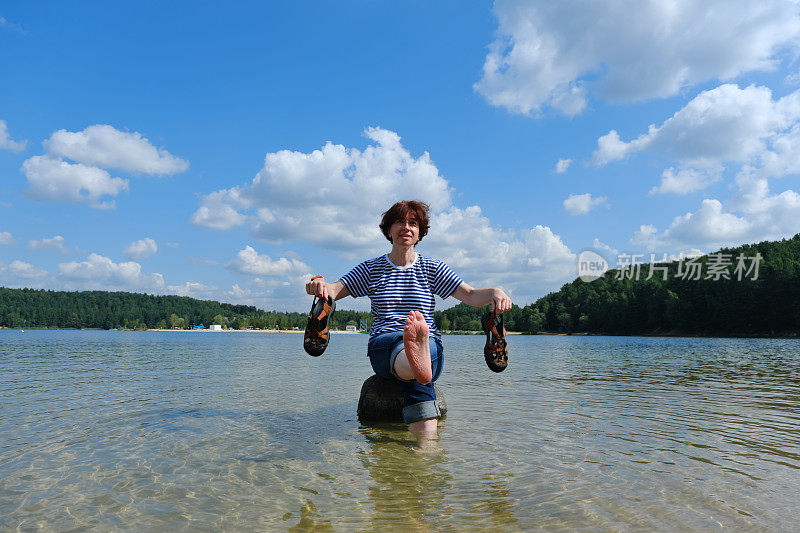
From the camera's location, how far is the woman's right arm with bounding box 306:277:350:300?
5.15m

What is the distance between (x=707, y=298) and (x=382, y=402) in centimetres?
10679

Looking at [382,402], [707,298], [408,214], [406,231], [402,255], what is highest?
[707,298]

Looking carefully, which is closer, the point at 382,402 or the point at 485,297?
the point at 485,297

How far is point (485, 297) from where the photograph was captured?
17.0 ft

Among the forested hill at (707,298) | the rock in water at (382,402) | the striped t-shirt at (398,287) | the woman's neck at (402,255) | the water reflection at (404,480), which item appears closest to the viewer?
the water reflection at (404,480)

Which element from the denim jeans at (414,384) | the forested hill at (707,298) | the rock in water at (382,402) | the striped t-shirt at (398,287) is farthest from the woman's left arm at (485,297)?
the forested hill at (707,298)

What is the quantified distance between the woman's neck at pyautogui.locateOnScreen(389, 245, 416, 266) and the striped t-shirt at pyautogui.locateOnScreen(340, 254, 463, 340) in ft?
0.18

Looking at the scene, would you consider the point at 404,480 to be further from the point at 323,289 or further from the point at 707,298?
the point at 707,298

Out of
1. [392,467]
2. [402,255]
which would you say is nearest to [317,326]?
[402,255]

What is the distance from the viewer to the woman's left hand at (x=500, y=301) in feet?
16.4

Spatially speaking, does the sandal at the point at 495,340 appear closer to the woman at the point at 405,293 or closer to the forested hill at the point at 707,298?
the woman at the point at 405,293

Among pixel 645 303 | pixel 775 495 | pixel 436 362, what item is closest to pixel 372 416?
pixel 436 362

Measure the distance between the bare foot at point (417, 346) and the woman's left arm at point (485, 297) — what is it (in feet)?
3.49

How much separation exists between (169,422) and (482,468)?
4.93 m
